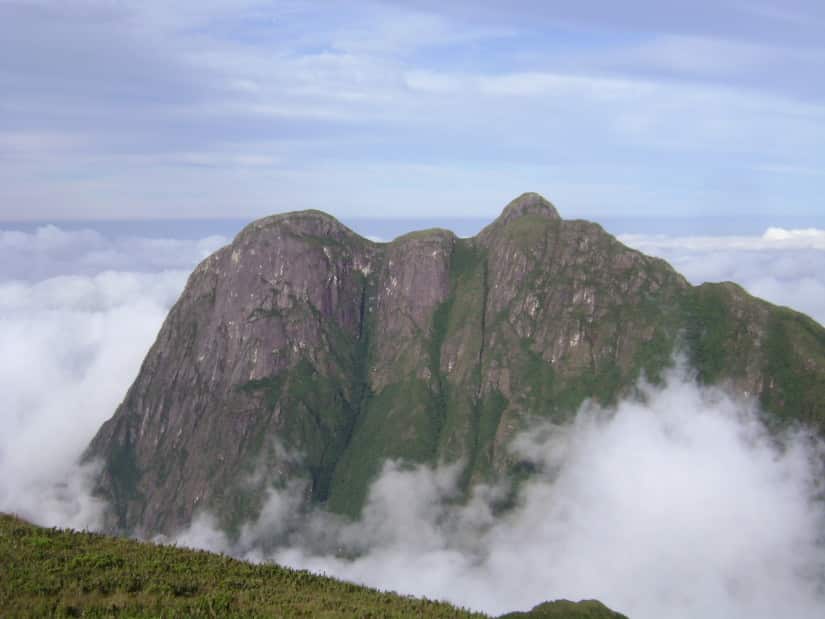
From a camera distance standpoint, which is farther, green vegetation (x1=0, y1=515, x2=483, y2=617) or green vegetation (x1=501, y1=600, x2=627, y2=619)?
green vegetation (x1=501, y1=600, x2=627, y2=619)

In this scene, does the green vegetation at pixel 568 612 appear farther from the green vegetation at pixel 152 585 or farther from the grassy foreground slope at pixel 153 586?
the green vegetation at pixel 152 585

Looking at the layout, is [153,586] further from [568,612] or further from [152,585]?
[568,612]

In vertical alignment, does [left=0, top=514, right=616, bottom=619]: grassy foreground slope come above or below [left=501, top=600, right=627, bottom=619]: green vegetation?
below

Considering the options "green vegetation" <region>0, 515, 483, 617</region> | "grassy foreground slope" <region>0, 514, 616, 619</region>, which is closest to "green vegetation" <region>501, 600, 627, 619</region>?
"grassy foreground slope" <region>0, 514, 616, 619</region>

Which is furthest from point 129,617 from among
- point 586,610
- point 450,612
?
point 586,610

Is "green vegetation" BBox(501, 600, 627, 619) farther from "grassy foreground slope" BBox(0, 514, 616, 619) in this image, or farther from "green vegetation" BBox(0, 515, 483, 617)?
"green vegetation" BBox(0, 515, 483, 617)

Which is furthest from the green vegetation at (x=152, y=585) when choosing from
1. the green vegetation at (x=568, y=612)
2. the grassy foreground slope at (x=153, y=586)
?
the green vegetation at (x=568, y=612)

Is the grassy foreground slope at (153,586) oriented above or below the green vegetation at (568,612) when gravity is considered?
below

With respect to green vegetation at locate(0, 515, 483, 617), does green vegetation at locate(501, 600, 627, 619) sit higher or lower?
higher
